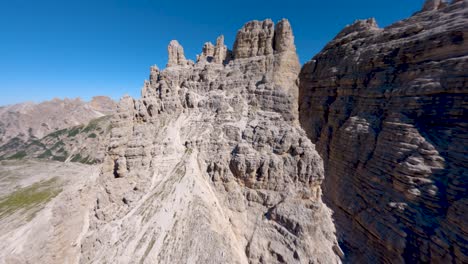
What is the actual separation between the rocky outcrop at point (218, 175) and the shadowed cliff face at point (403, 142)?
8492 mm

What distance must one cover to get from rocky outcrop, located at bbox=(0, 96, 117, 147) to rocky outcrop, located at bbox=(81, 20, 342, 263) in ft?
587

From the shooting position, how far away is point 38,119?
171375mm

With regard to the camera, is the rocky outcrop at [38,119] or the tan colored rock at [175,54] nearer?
the tan colored rock at [175,54]

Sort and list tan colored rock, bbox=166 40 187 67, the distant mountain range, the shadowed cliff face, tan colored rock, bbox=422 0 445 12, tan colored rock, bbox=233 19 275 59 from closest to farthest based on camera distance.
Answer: the shadowed cliff face, tan colored rock, bbox=233 19 275 59, tan colored rock, bbox=166 40 187 67, tan colored rock, bbox=422 0 445 12, the distant mountain range

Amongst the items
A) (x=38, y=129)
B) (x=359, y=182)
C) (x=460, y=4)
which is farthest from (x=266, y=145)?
(x=38, y=129)

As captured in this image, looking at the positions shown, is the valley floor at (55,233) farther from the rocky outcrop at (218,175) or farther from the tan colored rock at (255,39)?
the tan colored rock at (255,39)

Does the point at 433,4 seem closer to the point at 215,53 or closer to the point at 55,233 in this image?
the point at 215,53

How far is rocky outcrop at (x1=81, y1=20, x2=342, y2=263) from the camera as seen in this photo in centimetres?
1866

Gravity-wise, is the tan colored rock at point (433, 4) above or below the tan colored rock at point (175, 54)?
above

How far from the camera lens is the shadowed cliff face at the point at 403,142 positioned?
2130cm

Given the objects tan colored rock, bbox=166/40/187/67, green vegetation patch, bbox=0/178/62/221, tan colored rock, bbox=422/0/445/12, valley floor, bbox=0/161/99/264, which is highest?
tan colored rock, bbox=422/0/445/12

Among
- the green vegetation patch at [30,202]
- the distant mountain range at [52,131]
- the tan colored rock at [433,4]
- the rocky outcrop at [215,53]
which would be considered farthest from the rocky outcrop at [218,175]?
the distant mountain range at [52,131]

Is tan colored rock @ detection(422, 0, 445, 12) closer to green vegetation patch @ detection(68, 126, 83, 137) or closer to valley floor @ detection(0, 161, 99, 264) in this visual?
valley floor @ detection(0, 161, 99, 264)

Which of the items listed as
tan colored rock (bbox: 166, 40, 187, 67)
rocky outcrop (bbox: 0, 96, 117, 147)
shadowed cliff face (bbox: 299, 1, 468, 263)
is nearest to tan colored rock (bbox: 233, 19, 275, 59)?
tan colored rock (bbox: 166, 40, 187, 67)
